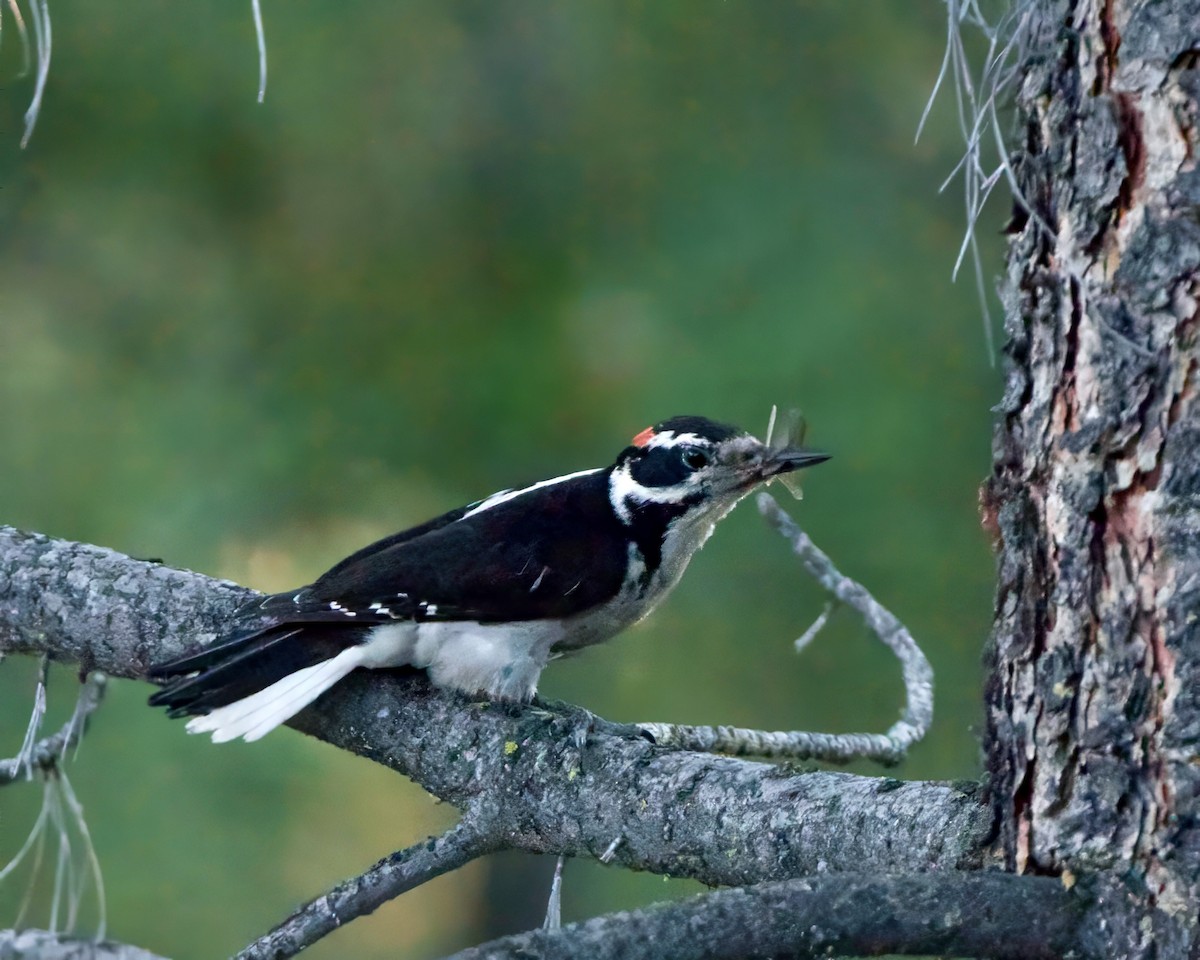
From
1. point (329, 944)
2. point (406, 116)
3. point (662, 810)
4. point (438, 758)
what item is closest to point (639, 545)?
point (438, 758)

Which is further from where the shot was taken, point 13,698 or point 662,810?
point 13,698

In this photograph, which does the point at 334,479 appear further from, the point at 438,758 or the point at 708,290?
the point at 438,758

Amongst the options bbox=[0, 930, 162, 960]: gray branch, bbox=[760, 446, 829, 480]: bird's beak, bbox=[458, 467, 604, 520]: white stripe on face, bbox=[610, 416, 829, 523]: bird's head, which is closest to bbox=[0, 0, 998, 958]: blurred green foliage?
bbox=[458, 467, 604, 520]: white stripe on face

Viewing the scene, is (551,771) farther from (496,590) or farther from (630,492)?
(630,492)

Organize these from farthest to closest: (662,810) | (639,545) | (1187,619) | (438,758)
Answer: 1. (639,545)
2. (438,758)
3. (662,810)
4. (1187,619)

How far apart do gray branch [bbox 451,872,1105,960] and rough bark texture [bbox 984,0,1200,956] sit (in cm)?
6

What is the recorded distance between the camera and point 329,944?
602 centimetres

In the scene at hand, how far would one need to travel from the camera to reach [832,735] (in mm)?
2611

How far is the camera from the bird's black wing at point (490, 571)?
112 inches

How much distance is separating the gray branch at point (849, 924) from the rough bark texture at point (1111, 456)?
6 centimetres

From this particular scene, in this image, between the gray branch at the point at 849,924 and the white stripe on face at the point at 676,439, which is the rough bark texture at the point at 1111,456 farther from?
the white stripe on face at the point at 676,439

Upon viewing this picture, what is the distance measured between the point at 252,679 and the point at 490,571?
1.81 ft

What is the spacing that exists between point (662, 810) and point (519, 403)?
262 cm

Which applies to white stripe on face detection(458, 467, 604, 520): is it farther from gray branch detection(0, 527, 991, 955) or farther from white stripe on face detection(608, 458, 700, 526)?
gray branch detection(0, 527, 991, 955)
